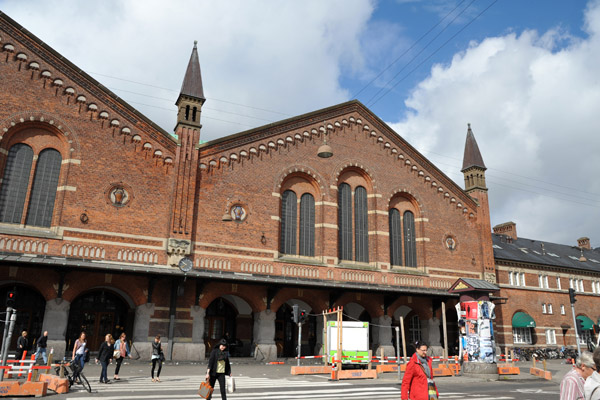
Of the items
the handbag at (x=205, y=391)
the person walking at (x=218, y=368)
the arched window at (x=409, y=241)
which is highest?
the arched window at (x=409, y=241)

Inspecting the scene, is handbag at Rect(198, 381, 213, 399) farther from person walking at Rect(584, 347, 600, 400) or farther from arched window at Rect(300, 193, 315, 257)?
arched window at Rect(300, 193, 315, 257)

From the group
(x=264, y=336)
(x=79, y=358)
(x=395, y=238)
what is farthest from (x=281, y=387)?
(x=395, y=238)

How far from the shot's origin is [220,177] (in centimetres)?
2661

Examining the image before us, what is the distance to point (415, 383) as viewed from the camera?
756 cm

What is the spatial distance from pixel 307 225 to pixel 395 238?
270 inches

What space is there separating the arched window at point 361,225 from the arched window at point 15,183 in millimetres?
18890

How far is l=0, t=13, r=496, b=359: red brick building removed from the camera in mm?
22406

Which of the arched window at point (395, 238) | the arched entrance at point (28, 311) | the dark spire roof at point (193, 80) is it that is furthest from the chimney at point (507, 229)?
the arched entrance at point (28, 311)

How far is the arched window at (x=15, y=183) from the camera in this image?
22.0m

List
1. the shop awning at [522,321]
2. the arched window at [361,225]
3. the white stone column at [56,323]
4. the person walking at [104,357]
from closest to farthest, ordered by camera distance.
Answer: the person walking at [104,357]
the white stone column at [56,323]
the arched window at [361,225]
the shop awning at [522,321]

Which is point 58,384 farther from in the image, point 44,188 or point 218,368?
point 44,188

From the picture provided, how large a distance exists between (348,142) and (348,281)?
30.6 feet

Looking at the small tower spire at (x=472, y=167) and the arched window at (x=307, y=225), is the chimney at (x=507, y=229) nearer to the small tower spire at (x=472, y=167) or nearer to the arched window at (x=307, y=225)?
the small tower spire at (x=472, y=167)

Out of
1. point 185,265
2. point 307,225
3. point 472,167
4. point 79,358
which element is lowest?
point 79,358
